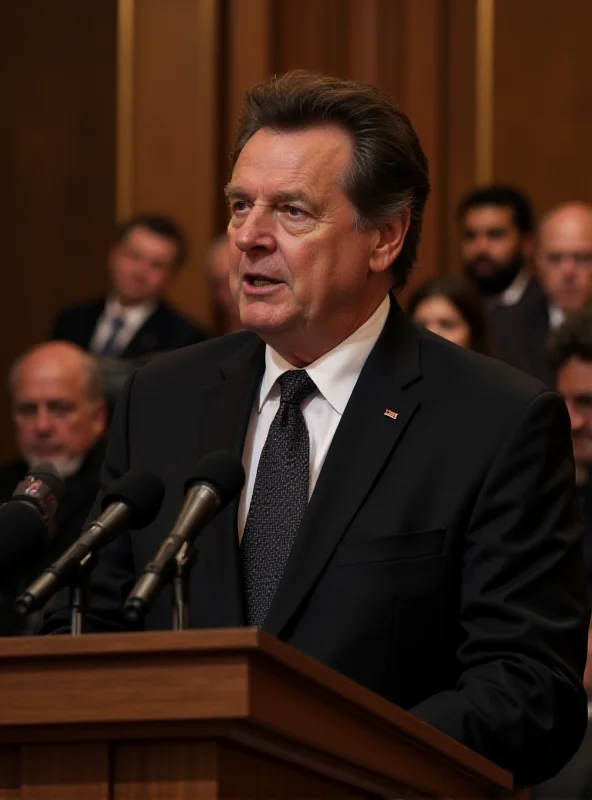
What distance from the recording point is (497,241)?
6.41 m

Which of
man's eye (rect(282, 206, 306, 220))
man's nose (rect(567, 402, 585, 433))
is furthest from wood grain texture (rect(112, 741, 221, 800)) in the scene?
man's nose (rect(567, 402, 585, 433))

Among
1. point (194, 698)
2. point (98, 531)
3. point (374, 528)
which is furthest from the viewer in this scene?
point (374, 528)

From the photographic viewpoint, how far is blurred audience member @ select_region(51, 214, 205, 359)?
6609 millimetres

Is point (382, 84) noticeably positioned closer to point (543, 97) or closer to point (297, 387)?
point (543, 97)

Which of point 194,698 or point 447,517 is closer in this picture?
point 194,698

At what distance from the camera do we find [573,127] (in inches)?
289

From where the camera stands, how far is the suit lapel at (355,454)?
2322mm

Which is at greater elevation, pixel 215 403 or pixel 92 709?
pixel 215 403

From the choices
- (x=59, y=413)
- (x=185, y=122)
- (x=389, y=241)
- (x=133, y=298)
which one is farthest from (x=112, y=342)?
(x=389, y=241)

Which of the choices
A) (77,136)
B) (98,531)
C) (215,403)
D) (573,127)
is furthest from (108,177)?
(98,531)

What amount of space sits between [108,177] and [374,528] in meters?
5.80

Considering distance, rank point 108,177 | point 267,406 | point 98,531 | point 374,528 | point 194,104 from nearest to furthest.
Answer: point 98,531
point 374,528
point 267,406
point 194,104
point 108,177

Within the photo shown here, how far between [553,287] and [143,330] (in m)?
1.76

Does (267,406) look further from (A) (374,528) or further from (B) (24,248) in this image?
(B) (24,248)
